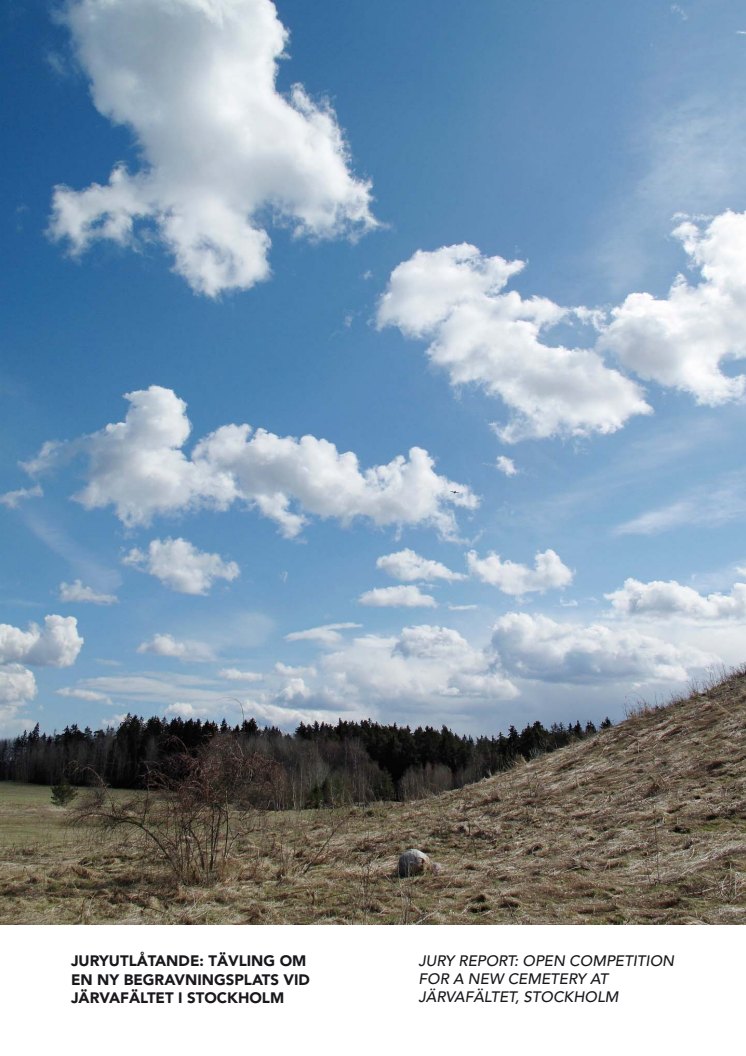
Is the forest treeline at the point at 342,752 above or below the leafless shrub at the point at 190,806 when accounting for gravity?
below

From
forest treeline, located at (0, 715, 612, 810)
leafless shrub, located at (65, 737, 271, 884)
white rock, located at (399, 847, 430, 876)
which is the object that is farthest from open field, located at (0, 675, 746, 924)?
forest treeline, located at (0, 715, 612, 810)

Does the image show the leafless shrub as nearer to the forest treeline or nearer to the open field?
the open field

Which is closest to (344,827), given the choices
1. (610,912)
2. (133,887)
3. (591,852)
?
(133,887)

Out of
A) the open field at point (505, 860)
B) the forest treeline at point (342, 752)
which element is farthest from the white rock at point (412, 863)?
the forest treeline at point (342, 752)

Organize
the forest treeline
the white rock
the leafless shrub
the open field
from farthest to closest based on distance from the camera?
the forest treeline < the leafless shrub < the white rock < the open field

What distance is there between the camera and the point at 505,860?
10.6 meters

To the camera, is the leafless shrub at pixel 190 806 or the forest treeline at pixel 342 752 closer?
the leafless shrub at pixel 190 806

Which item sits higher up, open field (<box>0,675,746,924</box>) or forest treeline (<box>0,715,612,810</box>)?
open field (<box>0,675,746,924</box>)

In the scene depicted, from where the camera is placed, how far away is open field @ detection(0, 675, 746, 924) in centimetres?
803

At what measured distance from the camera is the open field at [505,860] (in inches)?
316

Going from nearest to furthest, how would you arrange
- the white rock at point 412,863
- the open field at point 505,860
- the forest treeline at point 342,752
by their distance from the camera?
1. the open field at point 505,860
2. the white rock at point 412,863
3. the forest treeline at point 342,752

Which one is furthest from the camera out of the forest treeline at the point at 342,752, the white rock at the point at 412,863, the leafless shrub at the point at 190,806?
the forest treeline at the point at 342,752

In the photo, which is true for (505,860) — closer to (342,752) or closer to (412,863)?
(412,863)

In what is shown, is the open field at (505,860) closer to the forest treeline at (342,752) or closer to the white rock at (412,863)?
the white rock at (412,863)
